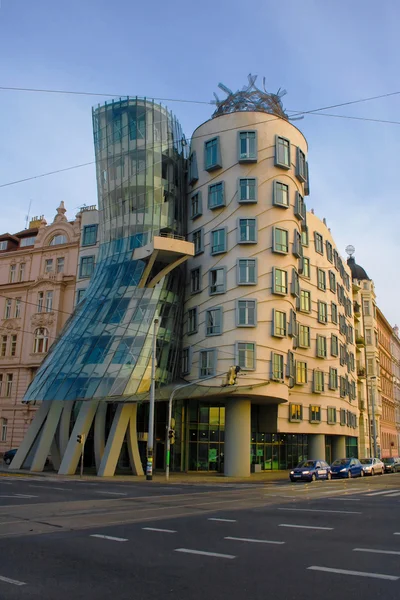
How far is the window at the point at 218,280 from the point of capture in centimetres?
4156

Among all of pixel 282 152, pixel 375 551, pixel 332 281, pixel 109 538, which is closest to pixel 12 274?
pixel 282 152

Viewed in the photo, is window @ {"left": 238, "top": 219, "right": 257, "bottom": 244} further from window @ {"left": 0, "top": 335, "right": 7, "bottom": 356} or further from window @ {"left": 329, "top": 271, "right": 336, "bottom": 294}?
window @ {"left": 0, "top": 335, "right": 7, "bottom": 356}

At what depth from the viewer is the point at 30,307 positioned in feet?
181

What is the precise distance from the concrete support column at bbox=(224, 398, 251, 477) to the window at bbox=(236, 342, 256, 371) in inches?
102

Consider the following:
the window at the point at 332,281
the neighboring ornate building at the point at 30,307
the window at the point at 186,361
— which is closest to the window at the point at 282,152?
the window at the point at 186,361

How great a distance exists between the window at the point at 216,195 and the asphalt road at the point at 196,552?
1150 inches

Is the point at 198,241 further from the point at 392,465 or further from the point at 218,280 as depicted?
the point at 392,465

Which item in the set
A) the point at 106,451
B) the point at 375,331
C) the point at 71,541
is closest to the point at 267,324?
the point at 106,451

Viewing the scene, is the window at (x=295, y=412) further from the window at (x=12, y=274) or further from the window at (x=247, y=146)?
the window at (x=12, y=274)

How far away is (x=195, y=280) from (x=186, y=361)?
6.36m

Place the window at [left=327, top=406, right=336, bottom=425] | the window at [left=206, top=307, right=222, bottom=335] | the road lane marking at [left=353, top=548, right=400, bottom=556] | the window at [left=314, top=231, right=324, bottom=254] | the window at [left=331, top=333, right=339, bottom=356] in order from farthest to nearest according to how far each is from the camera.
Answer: the window at [left=314, top=231, right=324, bottom=254] → the window at [left=331, top=333, right=339, bottom=356] → the window at [left=327, top=406, right=336, bottom=425] → the window at [left=206, top=307, right=222, bottom=335] → the road lane marking at [left=353, top=548, right=400, bottom=556]

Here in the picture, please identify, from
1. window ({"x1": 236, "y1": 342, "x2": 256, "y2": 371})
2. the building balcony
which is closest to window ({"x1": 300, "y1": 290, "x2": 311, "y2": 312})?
window ({"x1": 236, "y1": 342, "x2": 256, "y2": 371})

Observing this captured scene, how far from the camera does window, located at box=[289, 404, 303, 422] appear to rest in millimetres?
45625

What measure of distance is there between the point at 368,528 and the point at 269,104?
3938 cm
